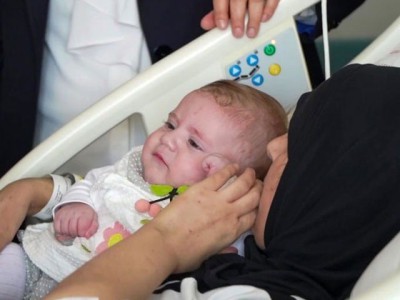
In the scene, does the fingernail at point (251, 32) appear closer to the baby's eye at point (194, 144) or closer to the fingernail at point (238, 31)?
the fingernail at point (238, 31)

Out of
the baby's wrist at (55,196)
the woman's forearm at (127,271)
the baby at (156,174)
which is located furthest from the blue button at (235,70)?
the woman's forearm at (127,271)

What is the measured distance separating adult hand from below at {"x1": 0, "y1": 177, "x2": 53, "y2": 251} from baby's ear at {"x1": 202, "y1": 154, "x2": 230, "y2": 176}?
10.8 inches

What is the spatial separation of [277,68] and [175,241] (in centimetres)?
54

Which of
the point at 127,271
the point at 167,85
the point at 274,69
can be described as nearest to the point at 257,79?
the point at 274,69

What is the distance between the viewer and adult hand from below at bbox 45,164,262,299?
850 mm

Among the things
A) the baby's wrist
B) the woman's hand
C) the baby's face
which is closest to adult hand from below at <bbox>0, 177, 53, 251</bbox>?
the baby's wrist

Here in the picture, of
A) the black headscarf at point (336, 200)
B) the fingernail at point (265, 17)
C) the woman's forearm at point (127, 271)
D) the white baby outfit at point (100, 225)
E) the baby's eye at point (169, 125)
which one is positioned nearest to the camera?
the woman's forearm at point (127, 271)

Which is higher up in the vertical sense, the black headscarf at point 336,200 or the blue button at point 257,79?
the black headscarf at point 336,200

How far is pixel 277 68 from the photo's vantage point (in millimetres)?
1415

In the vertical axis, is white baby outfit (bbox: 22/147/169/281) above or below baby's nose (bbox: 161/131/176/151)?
below

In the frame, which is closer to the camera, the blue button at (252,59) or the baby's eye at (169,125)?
the baby's eye at (169,125)

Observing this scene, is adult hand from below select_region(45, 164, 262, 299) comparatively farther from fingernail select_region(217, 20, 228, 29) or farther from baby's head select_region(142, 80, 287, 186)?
fingernail select_region(217, 20, 228, 29)

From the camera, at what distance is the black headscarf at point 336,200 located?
920mm

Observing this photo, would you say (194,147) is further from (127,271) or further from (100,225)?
(127,271)
